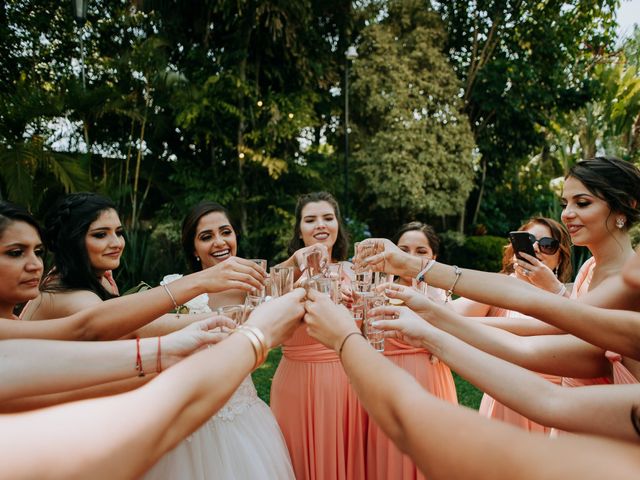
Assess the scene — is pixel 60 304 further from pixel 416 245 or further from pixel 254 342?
pixel 416 245

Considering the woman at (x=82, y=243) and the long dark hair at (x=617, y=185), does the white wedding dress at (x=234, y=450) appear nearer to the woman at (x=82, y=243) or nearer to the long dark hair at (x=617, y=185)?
the woman at (x=82, y=243)

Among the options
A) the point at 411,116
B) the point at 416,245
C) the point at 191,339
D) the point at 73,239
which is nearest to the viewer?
the point at 191,339

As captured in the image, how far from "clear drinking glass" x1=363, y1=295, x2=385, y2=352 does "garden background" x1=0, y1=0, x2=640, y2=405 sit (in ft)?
23.8

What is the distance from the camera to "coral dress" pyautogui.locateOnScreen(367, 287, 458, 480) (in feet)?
8.79

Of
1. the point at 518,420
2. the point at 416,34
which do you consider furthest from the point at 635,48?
the point at 518,420

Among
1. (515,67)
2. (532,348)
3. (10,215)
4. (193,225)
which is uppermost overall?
(515,67)

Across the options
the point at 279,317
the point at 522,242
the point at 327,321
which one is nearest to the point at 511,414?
the point at 522,242

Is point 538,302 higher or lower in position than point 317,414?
higher

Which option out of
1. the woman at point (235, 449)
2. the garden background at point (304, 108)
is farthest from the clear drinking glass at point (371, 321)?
the garden background at point (304, 108)

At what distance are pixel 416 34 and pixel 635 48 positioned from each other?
10856 mm

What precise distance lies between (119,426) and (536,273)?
3062mm

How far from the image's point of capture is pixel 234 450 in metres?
2.26

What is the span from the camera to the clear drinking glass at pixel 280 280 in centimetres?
221

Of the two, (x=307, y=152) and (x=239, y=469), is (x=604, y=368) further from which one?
(x=307, y=152)
